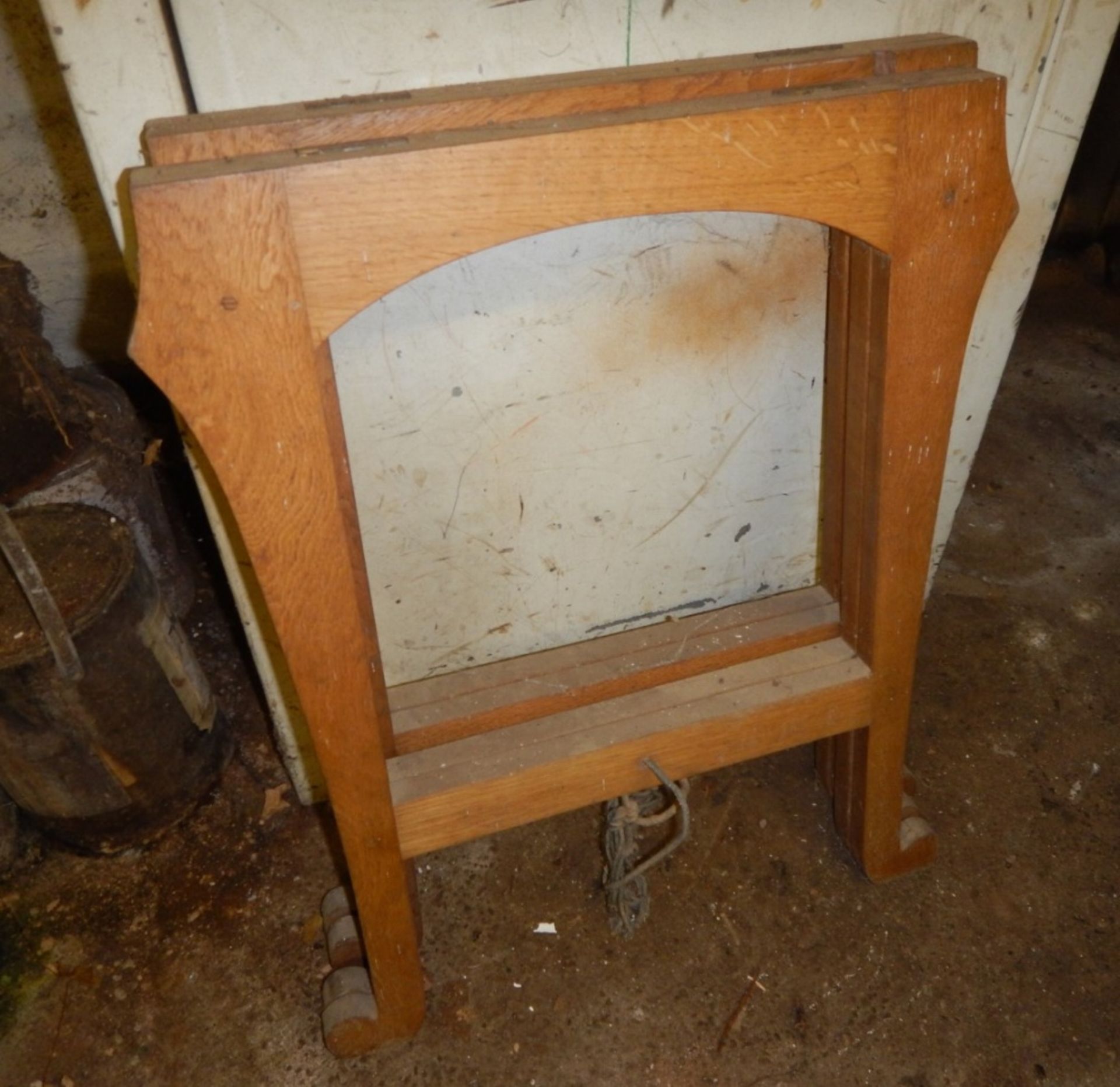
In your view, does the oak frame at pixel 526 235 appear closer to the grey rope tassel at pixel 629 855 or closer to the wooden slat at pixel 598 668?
the wooden slat at pixel 598 668

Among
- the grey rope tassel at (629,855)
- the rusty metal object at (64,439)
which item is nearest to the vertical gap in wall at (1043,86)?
the grey rope tassel at (629,855)

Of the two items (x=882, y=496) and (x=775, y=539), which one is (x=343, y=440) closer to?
(x=882, y=496)

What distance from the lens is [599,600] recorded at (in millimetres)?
1485

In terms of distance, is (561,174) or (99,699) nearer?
(561,174)

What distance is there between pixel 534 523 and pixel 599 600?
0.21 m

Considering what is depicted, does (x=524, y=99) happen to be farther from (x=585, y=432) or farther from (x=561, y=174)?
(x=585, y=432)

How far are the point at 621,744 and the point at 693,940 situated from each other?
49 cm

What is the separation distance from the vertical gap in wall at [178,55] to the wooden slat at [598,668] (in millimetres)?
739

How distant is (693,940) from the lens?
4.86 ft

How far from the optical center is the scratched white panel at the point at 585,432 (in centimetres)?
110

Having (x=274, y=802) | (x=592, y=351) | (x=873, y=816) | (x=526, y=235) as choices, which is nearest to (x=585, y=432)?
(x=592, y=351)

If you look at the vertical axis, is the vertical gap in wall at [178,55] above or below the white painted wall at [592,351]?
above

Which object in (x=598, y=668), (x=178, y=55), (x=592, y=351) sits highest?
(x=178, y=55)

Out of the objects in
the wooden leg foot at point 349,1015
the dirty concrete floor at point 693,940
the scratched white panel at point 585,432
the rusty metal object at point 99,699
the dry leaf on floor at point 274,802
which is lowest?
the dirty concrete floor at point 693,940
